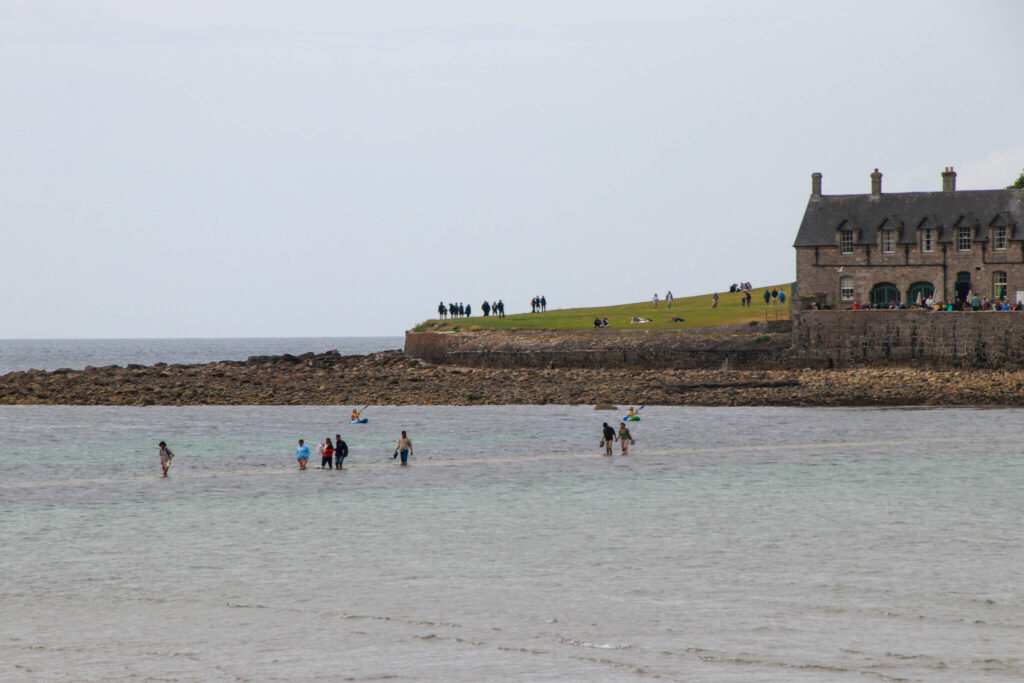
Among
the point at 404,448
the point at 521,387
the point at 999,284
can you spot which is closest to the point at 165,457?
the point at 404,448

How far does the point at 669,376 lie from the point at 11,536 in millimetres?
48941

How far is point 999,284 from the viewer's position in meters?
76.9

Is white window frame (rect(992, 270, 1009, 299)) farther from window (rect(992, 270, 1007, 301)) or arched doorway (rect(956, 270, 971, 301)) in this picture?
arched doorway (rect(956, 270, 971, 301))

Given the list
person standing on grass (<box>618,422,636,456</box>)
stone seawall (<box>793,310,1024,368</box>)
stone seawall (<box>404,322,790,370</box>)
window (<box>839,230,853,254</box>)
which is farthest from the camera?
window (<box>839,230,853,254</box>)

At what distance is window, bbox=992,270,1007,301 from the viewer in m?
76.7

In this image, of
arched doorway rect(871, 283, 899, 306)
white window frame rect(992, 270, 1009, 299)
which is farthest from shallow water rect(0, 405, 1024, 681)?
arched doorway rect(871, 283, 899, 306)

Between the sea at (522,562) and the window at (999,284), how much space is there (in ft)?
111

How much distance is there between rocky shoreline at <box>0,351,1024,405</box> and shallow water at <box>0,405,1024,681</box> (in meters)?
17.8

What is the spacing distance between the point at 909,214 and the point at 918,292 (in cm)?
522

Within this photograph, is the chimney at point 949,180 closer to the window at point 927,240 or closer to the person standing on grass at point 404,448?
the window at point 927,240

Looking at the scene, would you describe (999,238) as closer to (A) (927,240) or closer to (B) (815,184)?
(A) (927,240)

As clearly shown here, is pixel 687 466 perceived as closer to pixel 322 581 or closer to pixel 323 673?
pixel 322 581

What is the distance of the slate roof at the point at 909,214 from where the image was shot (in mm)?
77375

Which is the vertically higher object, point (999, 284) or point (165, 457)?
point (999, 284)
